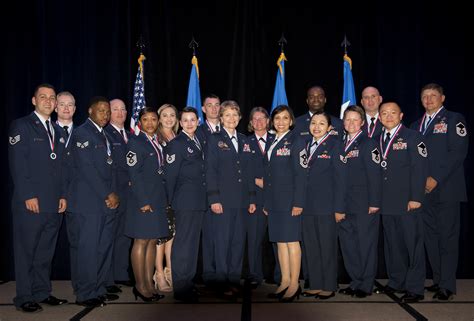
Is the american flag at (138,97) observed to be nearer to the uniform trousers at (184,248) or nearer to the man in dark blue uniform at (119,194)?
the man in dark blue uniform at (119,194)

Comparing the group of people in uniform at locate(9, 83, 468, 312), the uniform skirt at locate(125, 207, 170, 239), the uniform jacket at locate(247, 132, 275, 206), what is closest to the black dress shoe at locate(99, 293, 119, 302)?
the group of people in uniform at locate(9, 83, 468, 312)

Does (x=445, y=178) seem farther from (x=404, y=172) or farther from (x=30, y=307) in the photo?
(x=30, y=307)

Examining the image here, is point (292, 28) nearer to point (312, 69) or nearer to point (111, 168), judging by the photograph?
point (312, 69)

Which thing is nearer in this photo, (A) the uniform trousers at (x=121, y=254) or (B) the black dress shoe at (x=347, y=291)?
(B) the black dress shoe at (x=347, y=291)

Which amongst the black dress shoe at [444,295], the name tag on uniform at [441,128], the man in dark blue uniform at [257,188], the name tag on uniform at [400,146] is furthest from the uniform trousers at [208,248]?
the name tag on uniform at [441,128]

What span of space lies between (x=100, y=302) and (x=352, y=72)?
3.76 m

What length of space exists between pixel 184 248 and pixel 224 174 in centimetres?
76

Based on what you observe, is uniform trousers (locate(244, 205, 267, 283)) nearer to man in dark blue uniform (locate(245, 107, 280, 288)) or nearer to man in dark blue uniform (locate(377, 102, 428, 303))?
man in dark blue uniform (locate(245, 107, 280, 288))

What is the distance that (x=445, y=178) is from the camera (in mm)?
4309

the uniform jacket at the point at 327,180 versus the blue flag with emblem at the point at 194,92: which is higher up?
the blue flag with emblem at the point at 194,92

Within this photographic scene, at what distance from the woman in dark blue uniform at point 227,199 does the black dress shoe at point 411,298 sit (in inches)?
59.5

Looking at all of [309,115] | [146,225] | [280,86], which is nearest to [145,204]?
[146,225]

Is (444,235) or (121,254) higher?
(444,235)

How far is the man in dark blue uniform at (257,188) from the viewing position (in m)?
4.43
